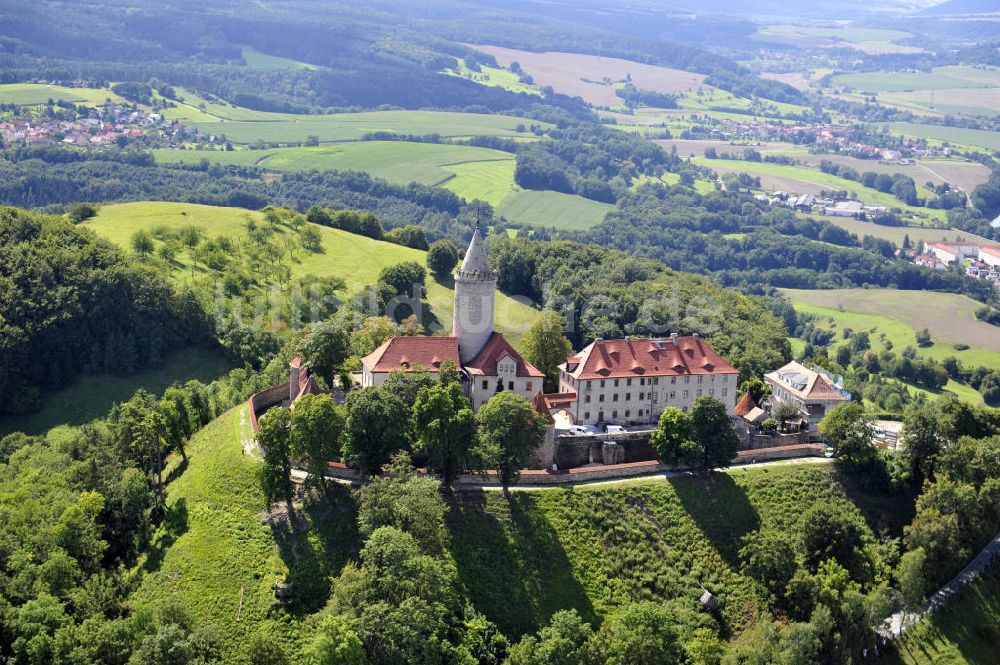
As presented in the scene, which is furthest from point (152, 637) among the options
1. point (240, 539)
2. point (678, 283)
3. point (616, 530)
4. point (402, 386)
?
point (678, 283)

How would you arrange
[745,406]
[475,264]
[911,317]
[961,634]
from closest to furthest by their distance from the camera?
[961,634] → [475,264] → [745,406] → [911,317]

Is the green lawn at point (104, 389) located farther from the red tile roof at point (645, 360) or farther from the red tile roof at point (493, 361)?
the red tile roof at point (645, 360)

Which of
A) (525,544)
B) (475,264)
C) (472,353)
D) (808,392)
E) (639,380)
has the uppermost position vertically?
(475,264)

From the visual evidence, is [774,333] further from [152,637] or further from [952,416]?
[152,637]

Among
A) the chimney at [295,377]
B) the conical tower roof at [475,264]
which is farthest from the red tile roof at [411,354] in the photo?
the conical tower roof at [475,264]

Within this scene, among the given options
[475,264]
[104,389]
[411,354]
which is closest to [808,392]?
[475,264]

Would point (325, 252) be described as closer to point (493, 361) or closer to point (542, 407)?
point (493, 361)
